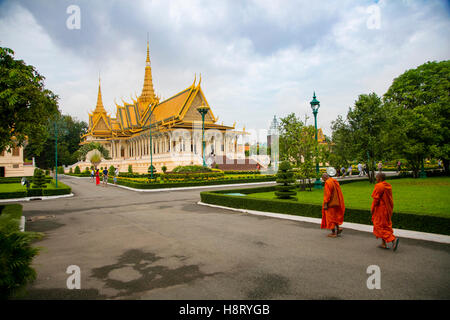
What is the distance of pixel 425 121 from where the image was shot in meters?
21.9

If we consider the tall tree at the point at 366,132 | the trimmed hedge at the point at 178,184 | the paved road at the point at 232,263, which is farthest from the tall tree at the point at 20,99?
the tall tree at the point at 366,132

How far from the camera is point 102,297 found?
3.82m

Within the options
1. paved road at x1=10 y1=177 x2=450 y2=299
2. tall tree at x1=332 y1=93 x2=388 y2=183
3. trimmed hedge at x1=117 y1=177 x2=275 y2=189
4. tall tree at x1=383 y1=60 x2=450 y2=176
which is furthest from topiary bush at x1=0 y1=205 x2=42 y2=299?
tall tree at x1=383 y1=60 x2=450 y2=176

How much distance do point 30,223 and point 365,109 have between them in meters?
21.7

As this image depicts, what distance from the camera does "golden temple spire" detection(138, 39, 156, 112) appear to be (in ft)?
186

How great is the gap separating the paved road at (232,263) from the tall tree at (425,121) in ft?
58.6

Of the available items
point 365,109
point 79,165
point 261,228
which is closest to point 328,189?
point 261,228

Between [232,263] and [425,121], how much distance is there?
23303 millimetres

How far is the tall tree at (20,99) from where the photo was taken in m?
8.18

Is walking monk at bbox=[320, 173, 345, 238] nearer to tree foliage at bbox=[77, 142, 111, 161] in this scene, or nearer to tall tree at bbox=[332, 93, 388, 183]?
tall tree at bbox=[332, 93, 388, 183]

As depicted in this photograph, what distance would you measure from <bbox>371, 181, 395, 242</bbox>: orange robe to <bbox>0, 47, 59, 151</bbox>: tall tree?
9607mm

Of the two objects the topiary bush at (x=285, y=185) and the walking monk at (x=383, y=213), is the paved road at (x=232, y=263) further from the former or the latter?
the topiary bush at (x=285, y=185)

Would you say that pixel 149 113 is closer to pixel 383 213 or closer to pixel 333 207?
pixel 333 207
